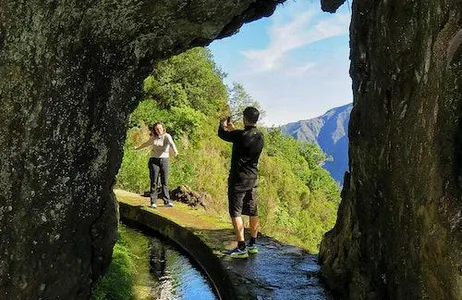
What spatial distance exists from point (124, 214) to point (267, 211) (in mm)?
9490

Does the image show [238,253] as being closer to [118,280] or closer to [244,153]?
[244,153]

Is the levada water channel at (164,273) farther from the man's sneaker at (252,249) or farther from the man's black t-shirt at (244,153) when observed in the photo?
the man's black t-shirt at (244,153)

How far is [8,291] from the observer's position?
5742 mm

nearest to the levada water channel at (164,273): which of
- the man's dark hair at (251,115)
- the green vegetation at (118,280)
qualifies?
the green vegetation at (118,280)

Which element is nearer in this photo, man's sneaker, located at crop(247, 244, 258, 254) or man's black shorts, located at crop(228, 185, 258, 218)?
man's black shorts, located at crop(228, 185, 258, 218)

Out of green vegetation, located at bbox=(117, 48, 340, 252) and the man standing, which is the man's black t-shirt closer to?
the man standing

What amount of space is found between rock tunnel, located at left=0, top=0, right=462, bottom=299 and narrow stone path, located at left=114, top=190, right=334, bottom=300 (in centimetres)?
74

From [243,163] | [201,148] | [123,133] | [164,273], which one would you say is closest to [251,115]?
[243,163]

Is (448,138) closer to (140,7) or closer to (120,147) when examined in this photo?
(140,7)

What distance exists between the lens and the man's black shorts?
864 cm

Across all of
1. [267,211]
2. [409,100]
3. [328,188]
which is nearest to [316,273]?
[409,100]

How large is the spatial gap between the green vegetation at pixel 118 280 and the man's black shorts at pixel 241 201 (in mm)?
1883

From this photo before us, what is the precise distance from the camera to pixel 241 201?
28.6 ft

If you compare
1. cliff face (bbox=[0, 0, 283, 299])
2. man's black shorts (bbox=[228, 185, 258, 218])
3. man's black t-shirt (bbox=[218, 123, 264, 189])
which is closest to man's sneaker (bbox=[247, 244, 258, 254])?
man's black shorts (bbox=[228, 185, 258, 218])
